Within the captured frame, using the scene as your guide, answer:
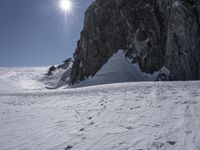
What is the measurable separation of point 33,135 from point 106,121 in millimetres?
2914

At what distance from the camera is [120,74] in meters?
43.8

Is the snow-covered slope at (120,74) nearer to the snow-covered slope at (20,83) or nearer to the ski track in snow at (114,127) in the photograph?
the snow-covered slope at (20,83)

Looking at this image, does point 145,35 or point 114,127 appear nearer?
point 114,127

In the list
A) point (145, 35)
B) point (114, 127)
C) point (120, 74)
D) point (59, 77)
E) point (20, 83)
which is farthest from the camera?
point (59, 77)

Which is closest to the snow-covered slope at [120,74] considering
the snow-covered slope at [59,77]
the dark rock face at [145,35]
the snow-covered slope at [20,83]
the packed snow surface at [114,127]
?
the dark rock face at [145,35]

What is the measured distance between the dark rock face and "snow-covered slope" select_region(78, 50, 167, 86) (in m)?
1.21

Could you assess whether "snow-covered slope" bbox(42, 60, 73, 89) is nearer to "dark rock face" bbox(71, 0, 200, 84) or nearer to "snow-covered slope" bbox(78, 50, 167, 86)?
"dark rock face" bbox(71, 0, 200, 84)

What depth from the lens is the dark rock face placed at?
34.6 meters

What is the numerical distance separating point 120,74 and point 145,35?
8740 mm

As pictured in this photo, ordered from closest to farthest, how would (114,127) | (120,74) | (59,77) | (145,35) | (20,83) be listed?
(114,127), (120,74), (145,35), (20,83), (59,77)

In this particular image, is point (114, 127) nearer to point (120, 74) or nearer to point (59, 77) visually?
point (120, 74)

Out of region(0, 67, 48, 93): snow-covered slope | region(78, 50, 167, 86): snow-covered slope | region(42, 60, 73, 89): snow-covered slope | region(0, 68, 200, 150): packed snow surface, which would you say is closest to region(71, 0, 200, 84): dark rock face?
region(78, 50, 167, 86): snow-covered slope

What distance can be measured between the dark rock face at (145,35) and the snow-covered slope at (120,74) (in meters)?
1.21

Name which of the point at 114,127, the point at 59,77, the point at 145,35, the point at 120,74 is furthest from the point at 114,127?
the point at 59,77
